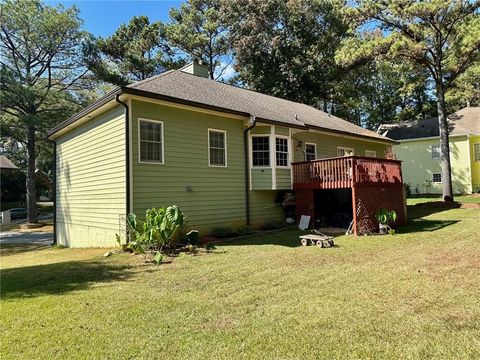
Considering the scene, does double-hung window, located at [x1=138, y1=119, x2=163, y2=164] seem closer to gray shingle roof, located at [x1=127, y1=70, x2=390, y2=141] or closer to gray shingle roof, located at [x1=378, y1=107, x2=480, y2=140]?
gray shingle roof, located at [x1=127, y1=70, x2=390, y2=141]

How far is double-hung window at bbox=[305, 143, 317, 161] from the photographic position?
14.6 metres

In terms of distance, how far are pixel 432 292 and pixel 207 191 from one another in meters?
7.37

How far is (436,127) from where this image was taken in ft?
89.2

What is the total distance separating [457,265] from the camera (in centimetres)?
611

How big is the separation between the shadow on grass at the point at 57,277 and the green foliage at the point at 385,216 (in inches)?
297

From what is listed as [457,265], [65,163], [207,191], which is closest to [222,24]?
[65,163]

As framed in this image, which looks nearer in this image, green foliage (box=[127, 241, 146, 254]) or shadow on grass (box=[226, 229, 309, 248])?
green foliage (box=[127, 241, 146, 254])

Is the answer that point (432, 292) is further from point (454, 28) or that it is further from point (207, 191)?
point (454, 28)

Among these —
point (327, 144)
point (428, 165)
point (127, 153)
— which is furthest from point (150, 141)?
point (428, 165)

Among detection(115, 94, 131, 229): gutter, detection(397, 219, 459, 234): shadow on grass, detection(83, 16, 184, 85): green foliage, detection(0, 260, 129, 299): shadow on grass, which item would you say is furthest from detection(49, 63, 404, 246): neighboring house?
detection(83, 16, 184, 85): green foliage

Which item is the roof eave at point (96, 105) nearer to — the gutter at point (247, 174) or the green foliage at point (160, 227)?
the green foliage at point (160, 227)

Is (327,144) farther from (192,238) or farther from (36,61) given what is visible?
(36,61)

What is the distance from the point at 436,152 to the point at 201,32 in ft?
73.7

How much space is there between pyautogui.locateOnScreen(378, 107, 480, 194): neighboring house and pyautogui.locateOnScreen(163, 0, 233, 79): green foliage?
55.1 feet
